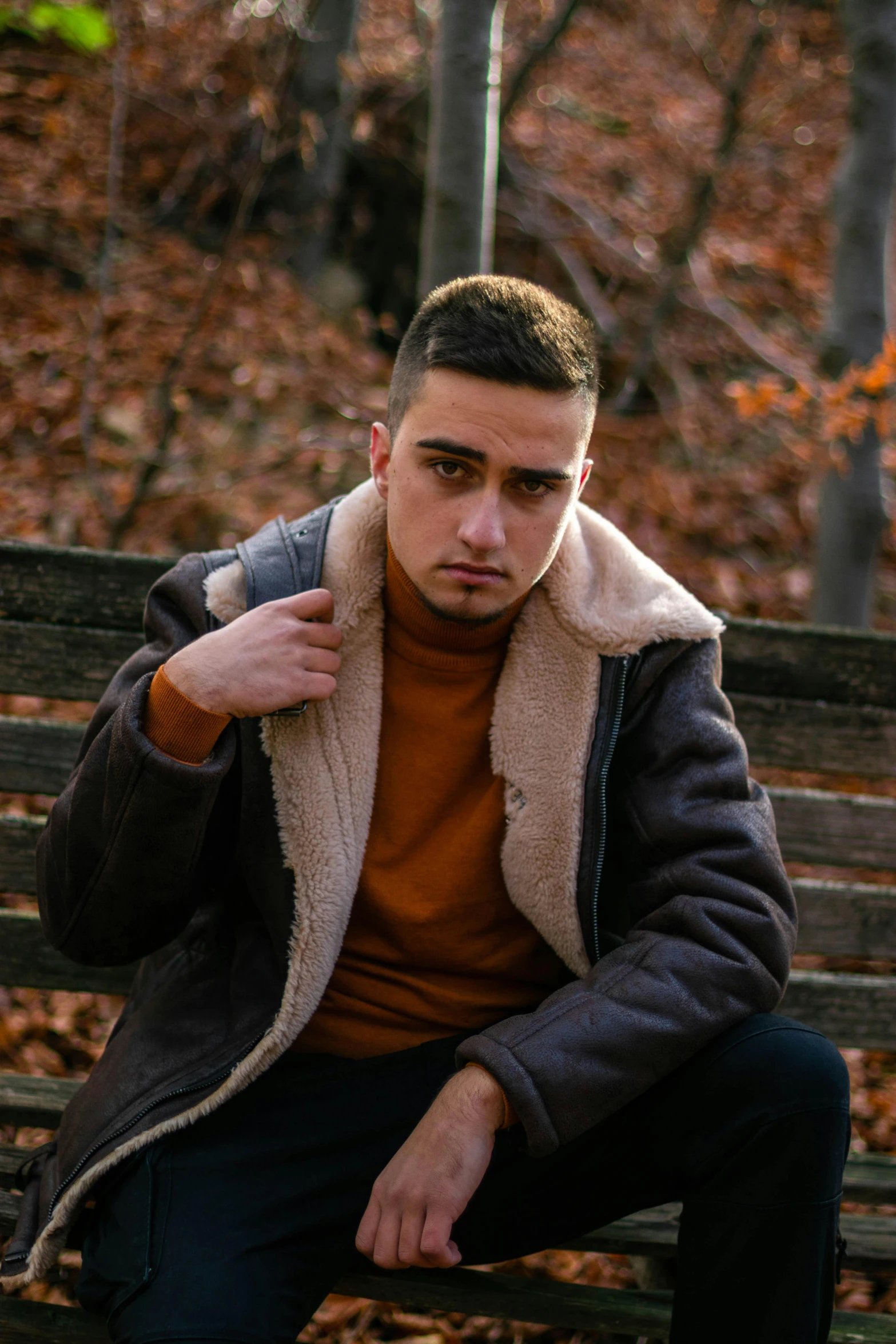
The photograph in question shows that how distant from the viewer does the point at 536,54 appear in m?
4.73

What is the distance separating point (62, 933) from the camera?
6.46 ft

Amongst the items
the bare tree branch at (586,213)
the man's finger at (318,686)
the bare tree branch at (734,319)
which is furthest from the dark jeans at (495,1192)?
the bare tree branch at (586,213)

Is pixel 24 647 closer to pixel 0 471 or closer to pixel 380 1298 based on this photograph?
pixel 380 1298

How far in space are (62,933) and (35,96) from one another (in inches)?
285

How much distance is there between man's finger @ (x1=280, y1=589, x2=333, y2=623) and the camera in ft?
6.59

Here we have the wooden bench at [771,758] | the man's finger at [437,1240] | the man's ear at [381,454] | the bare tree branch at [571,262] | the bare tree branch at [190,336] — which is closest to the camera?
the man's finger at [437,1240]

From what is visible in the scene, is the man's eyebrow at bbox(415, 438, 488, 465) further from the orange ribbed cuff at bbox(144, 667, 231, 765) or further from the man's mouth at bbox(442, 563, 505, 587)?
the orange ribbed cuff at bbox(144, 667, 231, 765)

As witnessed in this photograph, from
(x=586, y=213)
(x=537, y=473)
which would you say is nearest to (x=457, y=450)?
(x=537, y=473)

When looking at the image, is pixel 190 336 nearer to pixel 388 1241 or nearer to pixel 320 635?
pixel 320 635

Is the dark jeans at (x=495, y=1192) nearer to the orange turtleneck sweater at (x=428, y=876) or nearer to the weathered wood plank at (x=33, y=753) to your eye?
the orange turtleneck sweater at (x=428, y=876)

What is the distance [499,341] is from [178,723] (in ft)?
2.95

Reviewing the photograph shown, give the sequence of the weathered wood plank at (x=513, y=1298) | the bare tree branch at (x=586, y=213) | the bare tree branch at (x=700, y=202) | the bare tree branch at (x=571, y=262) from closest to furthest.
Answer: the weathered wood plank at (x=513, y=1298)
the bare tree branch at (x=700, y=202)
the bare tree branch at (x=571, y=262)
the bare tree branch at (x=586, y=213)

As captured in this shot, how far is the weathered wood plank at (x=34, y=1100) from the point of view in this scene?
2303mm

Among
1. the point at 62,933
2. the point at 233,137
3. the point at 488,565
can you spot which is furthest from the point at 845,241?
the point at 233,137
